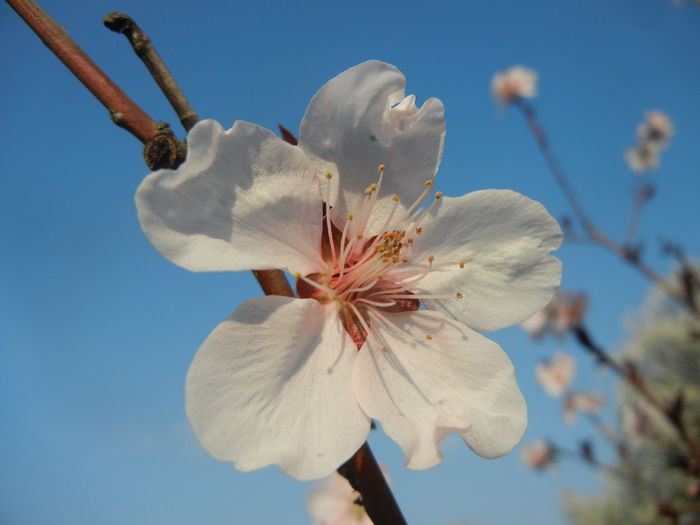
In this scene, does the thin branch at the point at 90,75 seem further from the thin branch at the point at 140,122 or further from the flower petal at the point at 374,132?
the flower petal at the point at 374,132

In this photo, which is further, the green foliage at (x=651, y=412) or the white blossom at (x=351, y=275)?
the green foliage at (x=651, y=412)

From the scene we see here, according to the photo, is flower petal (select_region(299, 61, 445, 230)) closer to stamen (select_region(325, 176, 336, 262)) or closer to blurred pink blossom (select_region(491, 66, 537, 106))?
stamen (select_region(325, 176, 336, 262))

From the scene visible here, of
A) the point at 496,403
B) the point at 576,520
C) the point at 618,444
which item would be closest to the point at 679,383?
the point at 576,520

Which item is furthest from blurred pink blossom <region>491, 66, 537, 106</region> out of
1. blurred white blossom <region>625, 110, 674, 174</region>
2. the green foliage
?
the green foliage

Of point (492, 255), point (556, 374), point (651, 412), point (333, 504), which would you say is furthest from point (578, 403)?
point (492, 255)

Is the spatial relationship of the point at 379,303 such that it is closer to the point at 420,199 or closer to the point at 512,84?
the point at 420,199

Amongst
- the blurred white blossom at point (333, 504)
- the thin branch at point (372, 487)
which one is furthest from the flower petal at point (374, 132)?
the blurred white blossom at point (333, 504)

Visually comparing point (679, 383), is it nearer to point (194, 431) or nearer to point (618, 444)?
point (618, 444)
